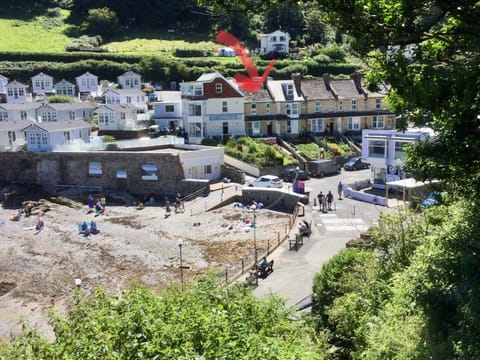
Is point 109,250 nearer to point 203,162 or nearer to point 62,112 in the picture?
point 203,162

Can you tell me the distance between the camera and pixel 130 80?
72.1 m

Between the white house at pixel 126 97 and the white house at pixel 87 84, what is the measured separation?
13.1 meters

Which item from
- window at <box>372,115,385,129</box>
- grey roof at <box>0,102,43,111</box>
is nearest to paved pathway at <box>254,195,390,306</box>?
window at <box>372,115,385,129</box>

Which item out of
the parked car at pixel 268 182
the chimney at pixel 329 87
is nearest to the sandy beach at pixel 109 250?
the parked car at pixel 268 182

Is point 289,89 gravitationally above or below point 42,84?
below

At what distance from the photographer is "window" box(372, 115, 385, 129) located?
57281 millimetres

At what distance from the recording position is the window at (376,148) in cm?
3884

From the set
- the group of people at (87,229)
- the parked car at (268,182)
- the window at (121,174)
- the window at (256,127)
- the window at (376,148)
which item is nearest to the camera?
the group of people at (87,229)

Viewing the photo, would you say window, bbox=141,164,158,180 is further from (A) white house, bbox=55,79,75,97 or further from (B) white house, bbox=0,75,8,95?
(B) white house, bbox=0,75,8,95

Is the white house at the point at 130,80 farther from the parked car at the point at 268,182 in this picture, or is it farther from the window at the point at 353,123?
the parked car at the point at 268,182

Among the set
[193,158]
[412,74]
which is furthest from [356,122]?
[412,74]

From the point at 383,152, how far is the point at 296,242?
545 inches

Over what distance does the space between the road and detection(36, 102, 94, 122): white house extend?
2806 centimetres

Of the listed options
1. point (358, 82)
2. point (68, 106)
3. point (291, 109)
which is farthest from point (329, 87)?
point (68, 106)
